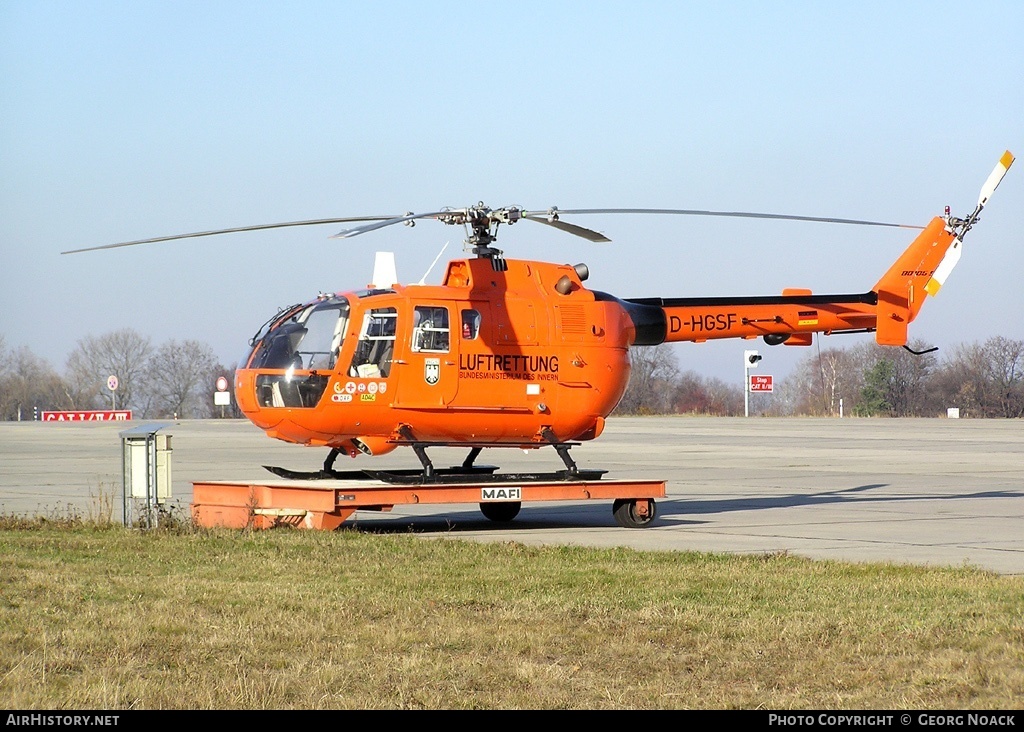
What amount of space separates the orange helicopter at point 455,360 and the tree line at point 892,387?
190ft

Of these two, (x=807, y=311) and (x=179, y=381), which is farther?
(x=179, y=381)

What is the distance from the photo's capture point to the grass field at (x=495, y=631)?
6.99 metres

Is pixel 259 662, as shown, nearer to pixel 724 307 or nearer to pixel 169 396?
pixel 724 307

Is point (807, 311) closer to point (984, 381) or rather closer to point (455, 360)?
point (455, 360)

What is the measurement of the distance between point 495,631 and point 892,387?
85681 millimetres

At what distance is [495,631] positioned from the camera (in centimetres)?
860

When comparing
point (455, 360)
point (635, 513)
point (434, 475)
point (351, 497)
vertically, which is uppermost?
point (455, 360)

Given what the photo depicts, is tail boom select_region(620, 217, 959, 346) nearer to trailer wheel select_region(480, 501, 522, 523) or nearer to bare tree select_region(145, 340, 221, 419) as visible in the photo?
trailer wheel select_region(480, 501, 522, 523)

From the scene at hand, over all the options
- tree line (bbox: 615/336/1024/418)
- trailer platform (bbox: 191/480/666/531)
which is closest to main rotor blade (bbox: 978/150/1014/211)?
trailer platform (bbox: 191/480/666/531)

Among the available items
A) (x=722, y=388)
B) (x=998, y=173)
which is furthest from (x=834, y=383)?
(x=998, y=173)

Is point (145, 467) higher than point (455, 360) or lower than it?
lower

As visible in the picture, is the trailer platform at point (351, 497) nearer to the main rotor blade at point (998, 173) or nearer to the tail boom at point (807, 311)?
the tail boom at point (807, 311)
